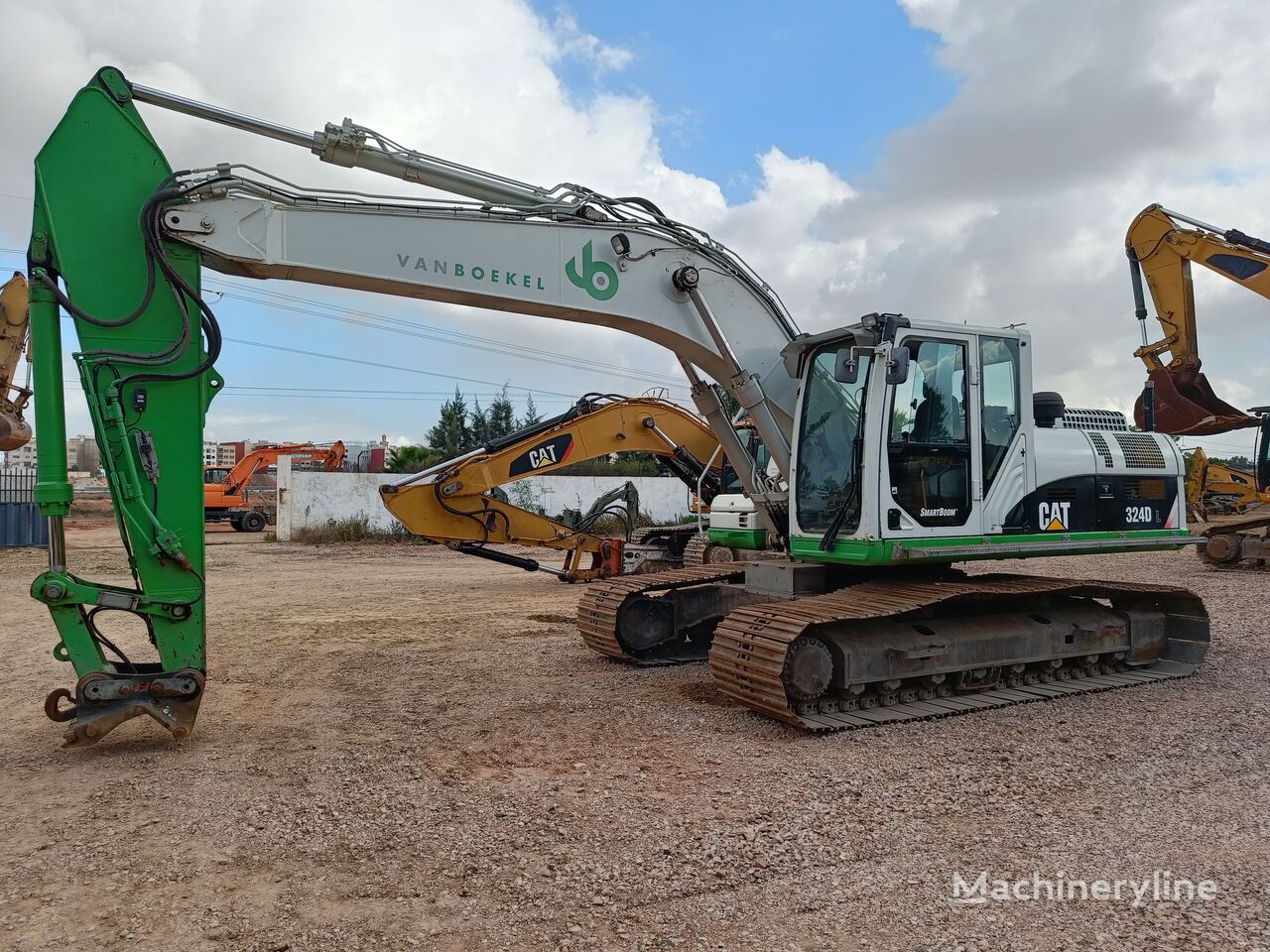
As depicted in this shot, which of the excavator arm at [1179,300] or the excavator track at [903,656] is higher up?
the excavator arm at [1179,300]

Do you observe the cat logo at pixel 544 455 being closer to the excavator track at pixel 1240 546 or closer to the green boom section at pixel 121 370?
the green boom section at pixel 121 370

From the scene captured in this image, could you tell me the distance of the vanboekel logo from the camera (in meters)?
6.20

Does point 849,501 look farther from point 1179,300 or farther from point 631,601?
point 1179,300

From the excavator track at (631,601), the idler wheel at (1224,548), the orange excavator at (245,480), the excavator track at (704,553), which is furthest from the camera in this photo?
the orange excavator at (245,480)

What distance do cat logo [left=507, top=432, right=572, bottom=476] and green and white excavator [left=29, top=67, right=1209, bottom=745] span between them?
4040 mm

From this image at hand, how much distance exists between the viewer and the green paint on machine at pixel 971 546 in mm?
6215

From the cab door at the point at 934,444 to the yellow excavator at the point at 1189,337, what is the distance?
8.01m

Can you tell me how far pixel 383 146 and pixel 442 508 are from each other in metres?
6.44

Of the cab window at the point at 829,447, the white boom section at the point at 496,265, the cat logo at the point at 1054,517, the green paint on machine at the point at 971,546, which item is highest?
the white boom section at the point at 496,265

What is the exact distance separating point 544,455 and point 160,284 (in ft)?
23.1

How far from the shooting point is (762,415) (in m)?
6.91

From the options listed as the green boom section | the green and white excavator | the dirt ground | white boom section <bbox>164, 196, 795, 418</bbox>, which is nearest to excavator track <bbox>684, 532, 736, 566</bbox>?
the green and white excavator

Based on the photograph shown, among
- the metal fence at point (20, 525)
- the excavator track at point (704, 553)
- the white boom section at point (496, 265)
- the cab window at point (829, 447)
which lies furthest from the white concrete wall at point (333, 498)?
the cab window at point (829, 447)

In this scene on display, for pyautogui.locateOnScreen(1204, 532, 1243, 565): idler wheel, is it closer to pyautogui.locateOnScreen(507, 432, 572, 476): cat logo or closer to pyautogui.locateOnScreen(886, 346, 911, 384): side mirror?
pyautogui.locateOnScreen(507, 432, 572, 476): cat logo
